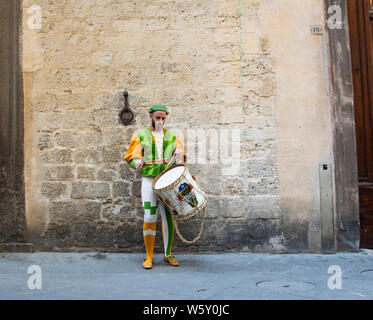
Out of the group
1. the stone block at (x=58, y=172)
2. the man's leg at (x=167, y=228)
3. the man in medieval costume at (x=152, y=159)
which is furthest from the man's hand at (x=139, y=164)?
the stone block at (x=58, y=172)

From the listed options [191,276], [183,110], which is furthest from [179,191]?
[183,110]

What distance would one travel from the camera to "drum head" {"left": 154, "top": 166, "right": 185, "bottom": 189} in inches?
137

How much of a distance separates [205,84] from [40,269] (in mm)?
2787

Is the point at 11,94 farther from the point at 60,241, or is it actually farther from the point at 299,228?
the point at 299,228

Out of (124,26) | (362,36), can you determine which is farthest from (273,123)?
(124,26)

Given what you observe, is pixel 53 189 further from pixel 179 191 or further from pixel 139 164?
pixel 179 191

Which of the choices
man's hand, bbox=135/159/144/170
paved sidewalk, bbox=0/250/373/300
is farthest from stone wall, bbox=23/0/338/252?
man's hand, bbox=135/159/144/170

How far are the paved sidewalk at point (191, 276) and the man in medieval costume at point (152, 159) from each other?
13.5 inches

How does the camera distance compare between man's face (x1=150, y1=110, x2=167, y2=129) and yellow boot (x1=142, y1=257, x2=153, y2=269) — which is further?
man's face (x1=150, y1=110, x2=167, y2=129)

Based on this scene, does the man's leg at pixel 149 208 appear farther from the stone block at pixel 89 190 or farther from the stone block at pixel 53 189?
the stone block at pixel 53 189

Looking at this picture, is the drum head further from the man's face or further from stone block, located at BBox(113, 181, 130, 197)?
stone block, located at BBox(113, 181, 130, 197)

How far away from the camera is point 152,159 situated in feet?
12.5

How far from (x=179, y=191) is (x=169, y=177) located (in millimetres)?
181

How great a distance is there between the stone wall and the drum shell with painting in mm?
838
